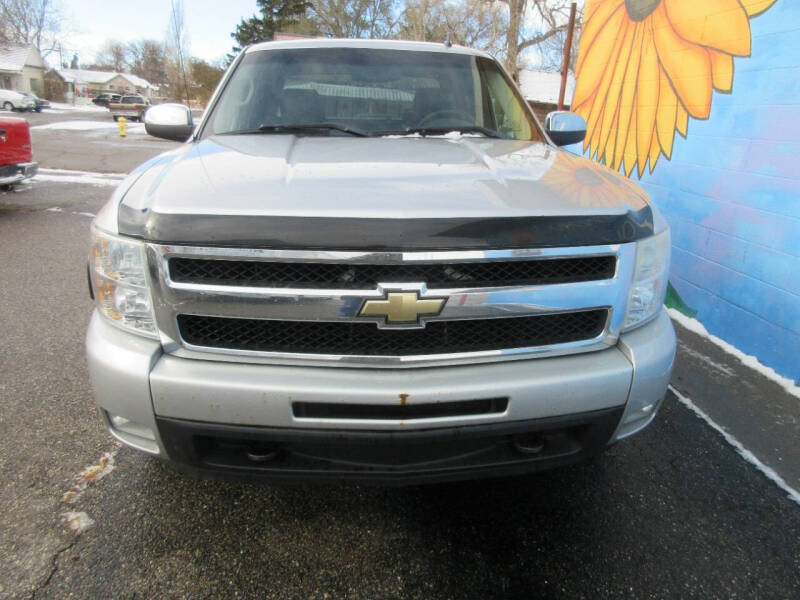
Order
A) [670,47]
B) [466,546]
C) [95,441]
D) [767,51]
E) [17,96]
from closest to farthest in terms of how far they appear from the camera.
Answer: [466,546] < [95,441] < [767,51] < [670,47] < [17,96]

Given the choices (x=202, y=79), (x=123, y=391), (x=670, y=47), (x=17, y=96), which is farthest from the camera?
(x=202, y=79)

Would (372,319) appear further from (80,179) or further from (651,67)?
(80,179)

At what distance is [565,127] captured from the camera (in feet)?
10.0

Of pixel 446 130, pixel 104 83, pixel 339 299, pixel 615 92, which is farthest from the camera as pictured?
pixel 104 83

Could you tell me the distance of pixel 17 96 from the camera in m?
37.8

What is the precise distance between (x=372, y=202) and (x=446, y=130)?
129 cm

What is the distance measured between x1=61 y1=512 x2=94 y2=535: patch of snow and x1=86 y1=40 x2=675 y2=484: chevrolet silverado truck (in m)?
0.50

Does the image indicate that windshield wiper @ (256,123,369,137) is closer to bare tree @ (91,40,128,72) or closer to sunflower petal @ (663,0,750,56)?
sunflower petal @ (663,0,750,56)

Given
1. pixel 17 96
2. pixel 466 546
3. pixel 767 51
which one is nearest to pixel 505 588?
pixel 466 546

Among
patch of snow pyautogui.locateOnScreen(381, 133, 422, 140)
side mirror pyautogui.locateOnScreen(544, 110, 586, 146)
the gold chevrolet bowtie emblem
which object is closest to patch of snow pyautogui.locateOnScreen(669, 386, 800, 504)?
side mirror pyautogui.locateOnScreen(544, 110, 586, 146)

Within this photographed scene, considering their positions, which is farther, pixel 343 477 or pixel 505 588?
pixel 505 588

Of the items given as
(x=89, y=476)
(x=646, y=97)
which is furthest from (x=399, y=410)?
(x=646, y=97)

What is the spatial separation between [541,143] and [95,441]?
259 cm

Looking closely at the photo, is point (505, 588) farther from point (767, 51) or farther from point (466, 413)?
point (767, 51)
